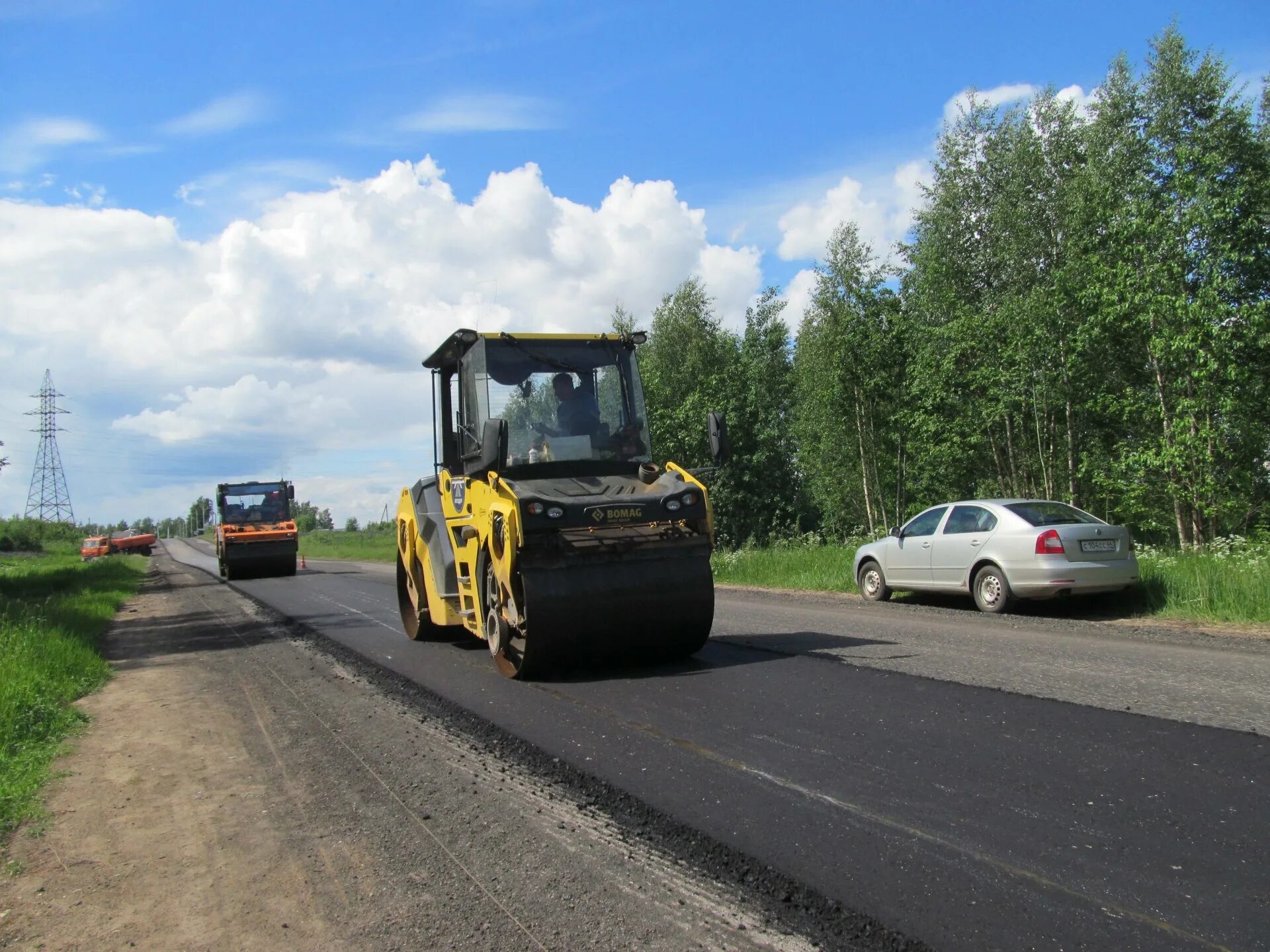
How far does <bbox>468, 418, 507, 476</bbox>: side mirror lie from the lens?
753 cm

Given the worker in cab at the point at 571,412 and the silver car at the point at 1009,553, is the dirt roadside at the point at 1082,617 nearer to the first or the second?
the silver car at the point at 1009,553

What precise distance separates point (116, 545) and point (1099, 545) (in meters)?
77.3

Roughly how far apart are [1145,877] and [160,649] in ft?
40.9

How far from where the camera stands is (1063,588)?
36.4 ft

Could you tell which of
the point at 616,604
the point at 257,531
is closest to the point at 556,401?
the point at 616,604

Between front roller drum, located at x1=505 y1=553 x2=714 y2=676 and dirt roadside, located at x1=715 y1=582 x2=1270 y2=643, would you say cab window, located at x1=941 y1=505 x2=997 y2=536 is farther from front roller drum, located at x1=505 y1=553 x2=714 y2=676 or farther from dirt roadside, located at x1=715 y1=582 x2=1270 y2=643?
front roller drum, located at x1=505 y1=553 x2=714 y2=676

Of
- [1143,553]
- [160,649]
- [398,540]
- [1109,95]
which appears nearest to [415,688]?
[398,540]

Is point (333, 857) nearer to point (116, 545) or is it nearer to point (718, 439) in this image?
point (718, 439)

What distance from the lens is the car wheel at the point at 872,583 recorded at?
1401 centimetres

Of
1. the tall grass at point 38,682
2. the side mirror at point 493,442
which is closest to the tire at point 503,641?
the side mirror at point 493,442

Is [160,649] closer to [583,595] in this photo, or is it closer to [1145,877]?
[583,595]

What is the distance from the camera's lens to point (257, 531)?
29.9m

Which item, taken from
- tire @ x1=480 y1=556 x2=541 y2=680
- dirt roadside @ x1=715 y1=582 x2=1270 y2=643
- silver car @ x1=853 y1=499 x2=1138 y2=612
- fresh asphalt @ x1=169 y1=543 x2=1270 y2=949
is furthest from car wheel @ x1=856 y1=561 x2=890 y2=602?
tire @ x1=480 y1=556 x2=541 y2=680

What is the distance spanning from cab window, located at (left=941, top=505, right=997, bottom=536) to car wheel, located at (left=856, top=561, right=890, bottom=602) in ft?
5.02
